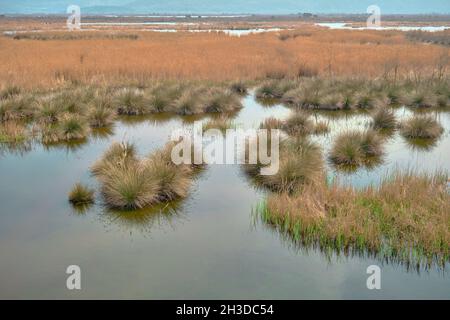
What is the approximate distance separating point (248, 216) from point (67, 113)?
792 centimetres

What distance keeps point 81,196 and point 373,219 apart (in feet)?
15.3

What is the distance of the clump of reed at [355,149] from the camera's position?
34.9 feet

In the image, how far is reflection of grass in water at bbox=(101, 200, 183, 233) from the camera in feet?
24.9

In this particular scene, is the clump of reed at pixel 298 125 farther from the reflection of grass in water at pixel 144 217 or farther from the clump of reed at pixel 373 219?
the reflection of grass in water at pixel 144 217

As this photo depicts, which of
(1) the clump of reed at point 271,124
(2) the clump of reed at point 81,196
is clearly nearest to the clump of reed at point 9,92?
(1) the clump of reed at point 271,124

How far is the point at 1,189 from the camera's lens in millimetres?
9188

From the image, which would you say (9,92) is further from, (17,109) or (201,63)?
(201,63)

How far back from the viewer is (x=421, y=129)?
13.0 metres

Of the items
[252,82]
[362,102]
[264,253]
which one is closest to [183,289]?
[264,253]

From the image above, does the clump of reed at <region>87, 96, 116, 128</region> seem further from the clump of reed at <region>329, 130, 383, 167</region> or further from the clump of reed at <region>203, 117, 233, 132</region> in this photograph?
the clump of reed at <region>329, 130, 383, 167</region>

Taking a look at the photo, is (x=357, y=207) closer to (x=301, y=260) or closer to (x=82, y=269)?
(x=301, y=260)

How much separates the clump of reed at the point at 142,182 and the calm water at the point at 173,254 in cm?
27

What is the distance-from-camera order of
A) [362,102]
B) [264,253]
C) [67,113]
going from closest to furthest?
[264,253], [67,113], [362,102]

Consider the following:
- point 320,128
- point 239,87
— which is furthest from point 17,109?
point 320,128
